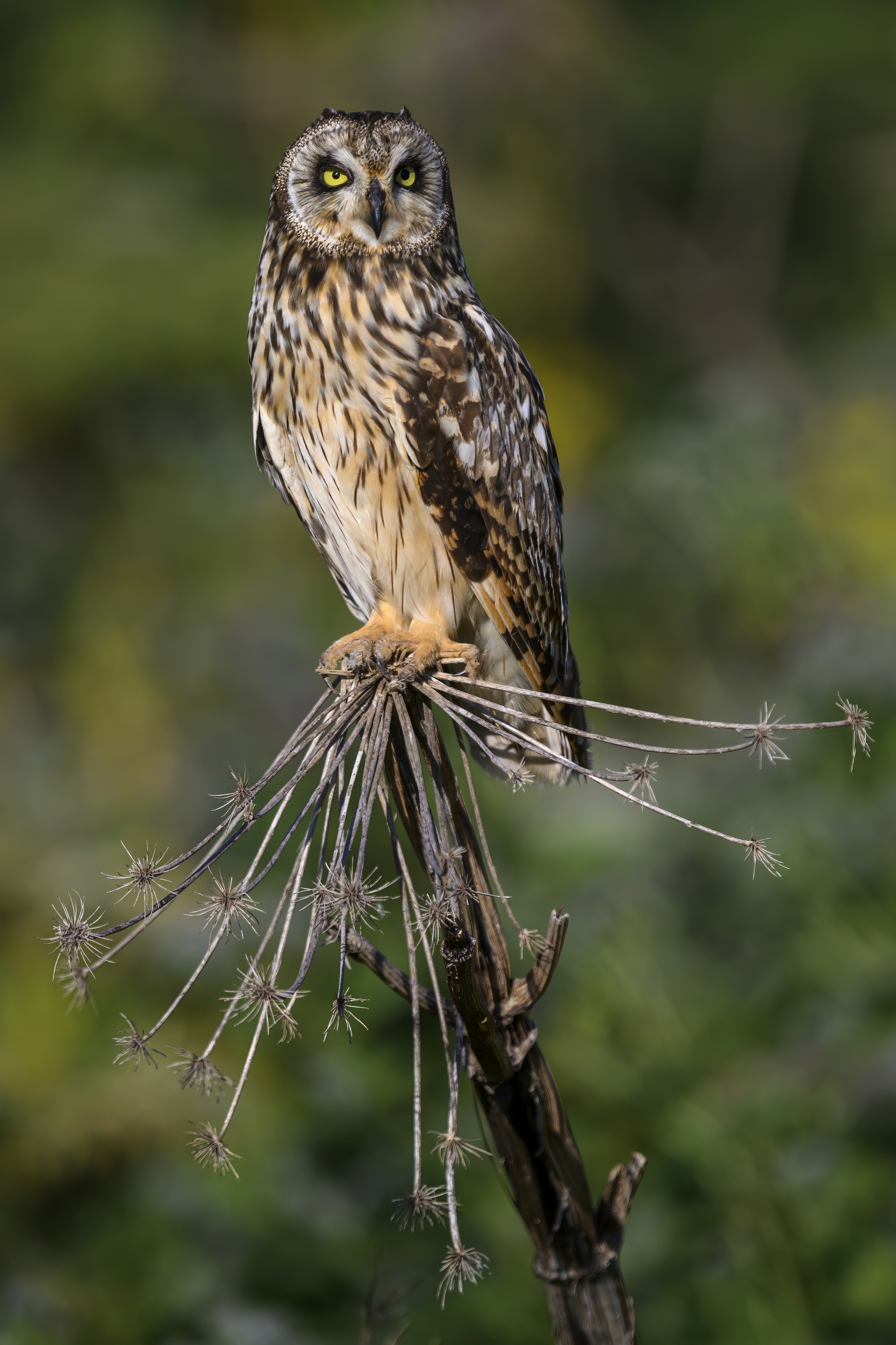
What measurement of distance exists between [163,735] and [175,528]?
3.09 m

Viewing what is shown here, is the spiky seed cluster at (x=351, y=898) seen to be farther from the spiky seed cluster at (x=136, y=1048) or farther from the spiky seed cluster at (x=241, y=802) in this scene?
the spiky seed cluster at (x=136, y=1048)

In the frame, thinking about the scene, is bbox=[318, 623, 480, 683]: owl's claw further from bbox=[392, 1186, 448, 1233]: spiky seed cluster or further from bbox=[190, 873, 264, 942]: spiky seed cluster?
bbox=[392, 1186, 448, 1233]: spiky seed cluster

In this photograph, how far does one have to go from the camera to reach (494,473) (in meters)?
2.41

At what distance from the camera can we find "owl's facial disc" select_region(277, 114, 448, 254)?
7.71 feet

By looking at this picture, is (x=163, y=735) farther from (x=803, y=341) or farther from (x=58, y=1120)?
(x=803, y=341)

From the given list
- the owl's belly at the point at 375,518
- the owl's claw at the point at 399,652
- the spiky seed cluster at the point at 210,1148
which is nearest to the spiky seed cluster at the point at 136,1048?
the spiky seed cluster at the point at 210,1148

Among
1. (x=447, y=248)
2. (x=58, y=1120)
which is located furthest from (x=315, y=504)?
(x=58, y=1120)

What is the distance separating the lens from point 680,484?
6.01 meters

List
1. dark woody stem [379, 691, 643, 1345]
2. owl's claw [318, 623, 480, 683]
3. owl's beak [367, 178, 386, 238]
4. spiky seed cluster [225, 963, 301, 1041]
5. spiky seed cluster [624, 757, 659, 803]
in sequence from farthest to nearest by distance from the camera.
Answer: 1. owl's beak [367, 178, 386, 238]
2. owl's claw [318, 623, 480, 683]
3. dark woody stem [379, 691, 643, 1345]
4. spiky seed cluster [624, 757, 659, 803]
5. spiky seed cluster [225, 963, 301, 1041]

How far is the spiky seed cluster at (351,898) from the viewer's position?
1.64m

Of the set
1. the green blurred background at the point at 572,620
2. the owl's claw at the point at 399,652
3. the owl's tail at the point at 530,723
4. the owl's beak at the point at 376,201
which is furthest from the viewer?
the green blurred background at the point at 572,620

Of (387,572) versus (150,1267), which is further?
(150,1267)

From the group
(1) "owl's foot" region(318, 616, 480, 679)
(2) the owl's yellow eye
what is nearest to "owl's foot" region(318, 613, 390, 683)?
(1) "owl's foot" region(318, 616, 480, 679)

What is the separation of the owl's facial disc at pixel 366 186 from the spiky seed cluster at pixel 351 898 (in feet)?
4.41
